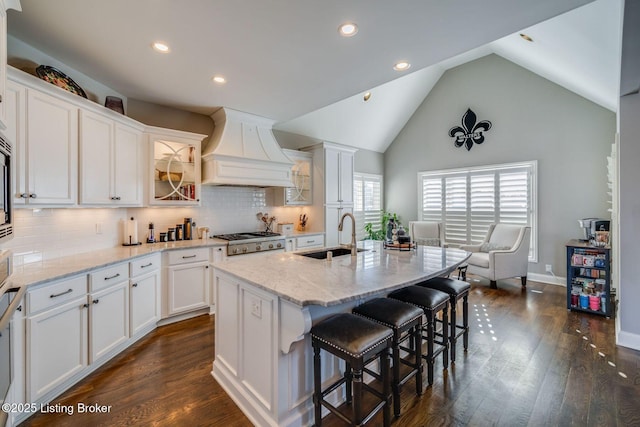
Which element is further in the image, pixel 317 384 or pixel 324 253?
pixel 324 253

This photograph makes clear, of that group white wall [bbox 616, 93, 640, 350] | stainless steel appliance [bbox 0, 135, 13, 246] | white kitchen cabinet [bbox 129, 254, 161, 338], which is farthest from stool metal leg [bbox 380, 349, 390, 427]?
white wall [bbox 616, 93, 640, 350]

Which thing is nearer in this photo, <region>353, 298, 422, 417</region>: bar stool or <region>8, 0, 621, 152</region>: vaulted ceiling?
<region>353, 298, 422, 417</region>: bar stool

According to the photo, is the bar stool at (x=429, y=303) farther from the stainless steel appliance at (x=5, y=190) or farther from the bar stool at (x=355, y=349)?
the stainless steel appliance at (x=5, y=190)

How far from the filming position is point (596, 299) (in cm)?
338

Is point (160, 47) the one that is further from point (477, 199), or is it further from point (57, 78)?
point (477, 199)

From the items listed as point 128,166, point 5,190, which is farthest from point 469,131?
point 5,190

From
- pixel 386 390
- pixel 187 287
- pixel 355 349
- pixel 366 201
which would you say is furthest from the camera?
pixel 366 201

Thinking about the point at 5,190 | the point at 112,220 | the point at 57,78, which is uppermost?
the point at 57,78

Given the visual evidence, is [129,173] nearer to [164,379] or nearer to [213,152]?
[213,152]

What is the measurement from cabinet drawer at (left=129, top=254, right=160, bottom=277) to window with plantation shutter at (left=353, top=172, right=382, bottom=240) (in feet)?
12.9

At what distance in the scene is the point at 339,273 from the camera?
1.87 metres

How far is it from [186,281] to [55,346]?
1.32 metres

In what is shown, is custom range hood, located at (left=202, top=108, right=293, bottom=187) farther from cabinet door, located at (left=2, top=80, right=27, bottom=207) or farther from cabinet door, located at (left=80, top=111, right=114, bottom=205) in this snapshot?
cabinet door, located at (left=2, top=80, right=27, bottom=207)

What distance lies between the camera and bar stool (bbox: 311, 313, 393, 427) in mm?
1458
